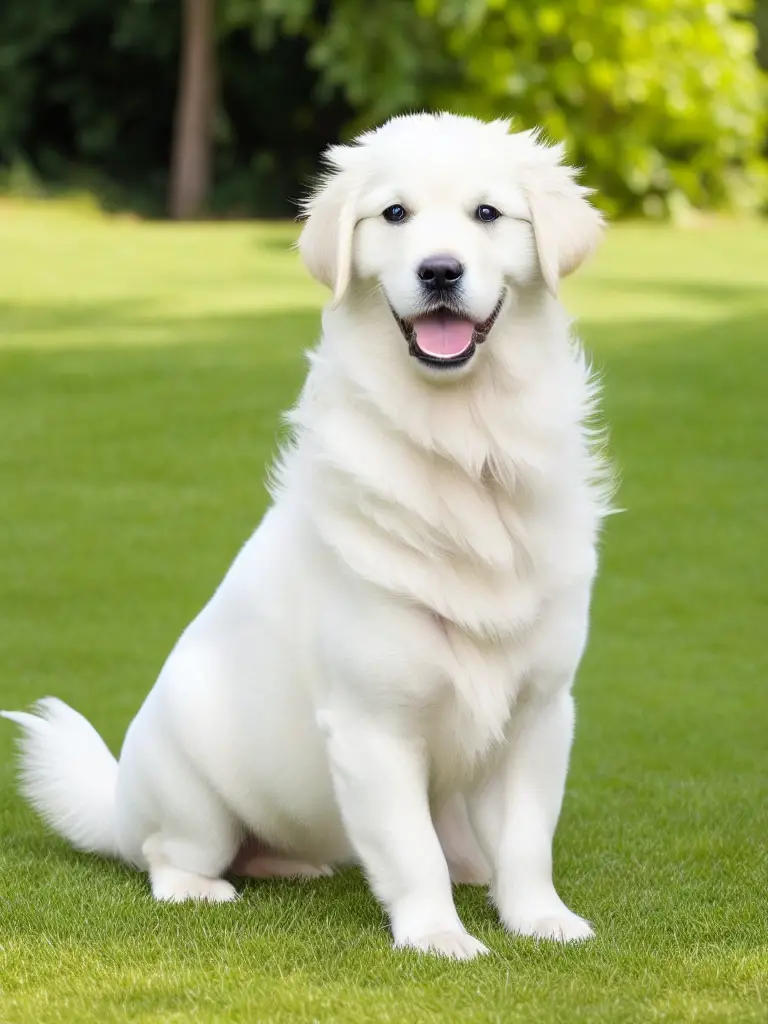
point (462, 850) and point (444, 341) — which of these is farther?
point (462, 850)

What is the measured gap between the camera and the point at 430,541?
4.06 meters

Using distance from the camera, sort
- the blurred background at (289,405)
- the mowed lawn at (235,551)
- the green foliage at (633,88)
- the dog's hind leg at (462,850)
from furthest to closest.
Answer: the green foliage at (633,88)
the dog's hind leg at (462,850)
the blurred background at (289,405)
the mowed lawn at (235,551)

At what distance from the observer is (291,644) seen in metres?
4.24

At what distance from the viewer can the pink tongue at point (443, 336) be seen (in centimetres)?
399

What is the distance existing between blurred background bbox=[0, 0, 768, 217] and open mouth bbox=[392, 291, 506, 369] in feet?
57.3

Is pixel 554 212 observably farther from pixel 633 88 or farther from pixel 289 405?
pixel 633 88

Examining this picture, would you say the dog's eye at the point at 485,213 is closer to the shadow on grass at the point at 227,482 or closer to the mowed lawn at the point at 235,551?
the mowed lawn at the point at 235,551

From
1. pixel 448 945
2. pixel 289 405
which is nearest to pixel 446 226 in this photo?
pixel 448 945

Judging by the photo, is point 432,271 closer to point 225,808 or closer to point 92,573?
point 225,808

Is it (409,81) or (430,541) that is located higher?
(409,81)

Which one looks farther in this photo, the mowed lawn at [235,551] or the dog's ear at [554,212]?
the dog's ear at [554,212]

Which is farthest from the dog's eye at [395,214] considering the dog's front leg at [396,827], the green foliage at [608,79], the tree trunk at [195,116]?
the tree trunk at [195,116]

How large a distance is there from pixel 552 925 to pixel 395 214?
170 cm

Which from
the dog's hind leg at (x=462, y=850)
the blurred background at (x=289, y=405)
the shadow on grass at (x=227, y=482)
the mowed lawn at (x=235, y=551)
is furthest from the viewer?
the shadow on grass at (x=227, y=482)
